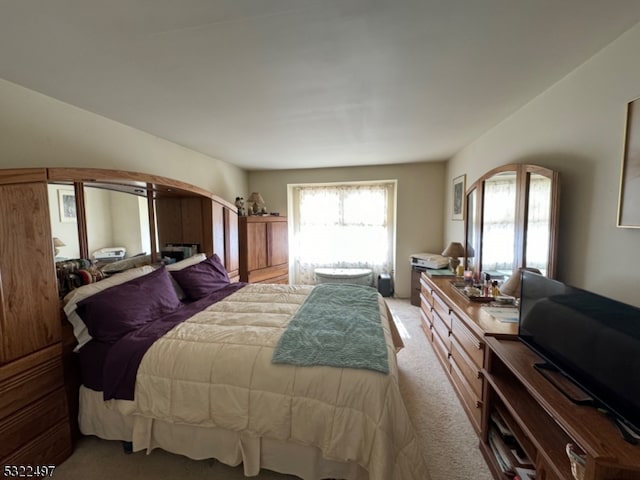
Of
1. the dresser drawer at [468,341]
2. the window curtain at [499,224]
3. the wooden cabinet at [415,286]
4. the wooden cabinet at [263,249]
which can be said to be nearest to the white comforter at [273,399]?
the dresser drawer at [468,341]

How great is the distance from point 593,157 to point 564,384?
126 cm

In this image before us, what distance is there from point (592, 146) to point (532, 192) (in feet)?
1.51

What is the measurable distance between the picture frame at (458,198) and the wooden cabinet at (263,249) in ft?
8.89

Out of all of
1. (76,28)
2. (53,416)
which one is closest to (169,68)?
(76,28)

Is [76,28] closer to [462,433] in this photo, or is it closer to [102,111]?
[102,111]

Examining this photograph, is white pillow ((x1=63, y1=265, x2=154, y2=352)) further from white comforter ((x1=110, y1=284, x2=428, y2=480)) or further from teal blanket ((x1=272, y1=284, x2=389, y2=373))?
teal blanket ((x1=272, y1=284, x2=389, y2=373))

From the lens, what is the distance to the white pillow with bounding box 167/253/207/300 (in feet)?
8.20

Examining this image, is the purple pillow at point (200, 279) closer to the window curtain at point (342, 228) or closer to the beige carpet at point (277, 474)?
the beige carpet at point (277, 474)

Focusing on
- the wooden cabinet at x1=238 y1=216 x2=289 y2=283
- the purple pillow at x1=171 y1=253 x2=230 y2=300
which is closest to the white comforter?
the purple pillow at x1=171 y1=253 x2=230 y2=300

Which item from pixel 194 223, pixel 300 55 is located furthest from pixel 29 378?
pixel 300 55

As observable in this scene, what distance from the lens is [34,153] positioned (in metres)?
1.86

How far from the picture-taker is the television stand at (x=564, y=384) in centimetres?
103

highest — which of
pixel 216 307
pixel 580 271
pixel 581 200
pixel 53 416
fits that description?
pixel 581 200

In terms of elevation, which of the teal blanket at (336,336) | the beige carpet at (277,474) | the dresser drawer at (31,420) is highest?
the teal blanket at (336,336)
